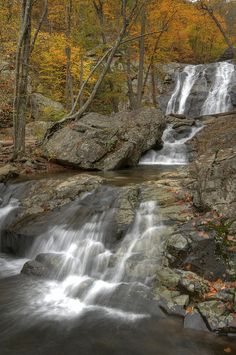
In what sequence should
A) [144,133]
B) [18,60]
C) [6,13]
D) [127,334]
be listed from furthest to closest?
[6,13], [144,133], [18,60], [127,334]

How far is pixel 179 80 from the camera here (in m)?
24.4

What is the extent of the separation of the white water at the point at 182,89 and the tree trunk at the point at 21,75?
11628mm

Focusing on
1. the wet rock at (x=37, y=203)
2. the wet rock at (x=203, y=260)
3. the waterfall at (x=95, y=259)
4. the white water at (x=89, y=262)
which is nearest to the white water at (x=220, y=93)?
the wet rock at (x=37, y=203)

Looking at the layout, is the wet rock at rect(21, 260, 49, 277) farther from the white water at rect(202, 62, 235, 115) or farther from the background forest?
the white water at rect(202, 62, 235, 115)

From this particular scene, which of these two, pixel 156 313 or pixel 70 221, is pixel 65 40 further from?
pixel 156 313

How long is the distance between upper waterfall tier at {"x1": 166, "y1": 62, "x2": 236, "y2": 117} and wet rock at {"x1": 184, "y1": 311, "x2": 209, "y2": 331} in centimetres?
1645

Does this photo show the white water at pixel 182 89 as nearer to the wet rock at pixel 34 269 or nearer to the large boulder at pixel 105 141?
the large boulder at pixel 105 141

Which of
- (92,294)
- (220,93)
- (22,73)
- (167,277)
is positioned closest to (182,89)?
(220,93)

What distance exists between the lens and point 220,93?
69.5ft

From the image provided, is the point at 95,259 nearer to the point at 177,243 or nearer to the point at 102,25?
the point at 177,243

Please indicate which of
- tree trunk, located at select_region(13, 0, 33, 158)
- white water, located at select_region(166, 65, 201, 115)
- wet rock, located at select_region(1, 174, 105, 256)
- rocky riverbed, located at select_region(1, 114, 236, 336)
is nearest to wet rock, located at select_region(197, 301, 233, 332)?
rocky riverbed, located at select_region(1, 114, 236, 336)

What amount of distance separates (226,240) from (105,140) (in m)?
7.35

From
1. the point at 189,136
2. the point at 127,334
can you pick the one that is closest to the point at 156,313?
the point at 127,334

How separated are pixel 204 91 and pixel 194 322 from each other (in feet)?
61.3
